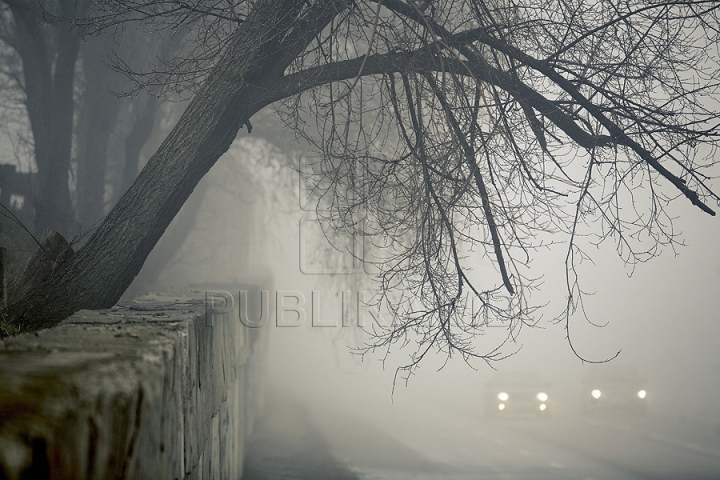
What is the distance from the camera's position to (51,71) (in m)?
10.6

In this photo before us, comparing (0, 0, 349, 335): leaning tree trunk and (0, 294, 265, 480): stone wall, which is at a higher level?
(0, 0, 349, 335): leaning tree trunk

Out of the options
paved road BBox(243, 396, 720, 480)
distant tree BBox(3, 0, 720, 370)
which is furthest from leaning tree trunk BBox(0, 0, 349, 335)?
paved road BBox(243, 396, 720, 480)

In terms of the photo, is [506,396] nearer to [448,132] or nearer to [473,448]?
[473,448]

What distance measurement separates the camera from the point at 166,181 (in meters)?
3.96

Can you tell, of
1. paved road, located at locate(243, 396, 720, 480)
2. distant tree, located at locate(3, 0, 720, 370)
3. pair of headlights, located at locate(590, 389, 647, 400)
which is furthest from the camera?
pair of headlights, located at locate(590, 389, 647, 400)

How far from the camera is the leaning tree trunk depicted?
389 centimetres

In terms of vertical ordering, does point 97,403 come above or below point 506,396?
above

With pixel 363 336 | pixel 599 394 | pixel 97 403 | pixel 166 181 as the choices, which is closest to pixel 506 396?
pixel 363 336

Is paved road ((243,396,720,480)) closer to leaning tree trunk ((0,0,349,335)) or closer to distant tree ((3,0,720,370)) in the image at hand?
leaning tree trunk ((0,0,349,335))

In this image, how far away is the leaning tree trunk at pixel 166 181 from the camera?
389cm

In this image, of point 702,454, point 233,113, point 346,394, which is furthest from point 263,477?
point 346,394

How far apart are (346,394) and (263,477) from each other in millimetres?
14176

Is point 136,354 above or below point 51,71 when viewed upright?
below

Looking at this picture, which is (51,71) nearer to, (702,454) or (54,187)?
(54,187)
